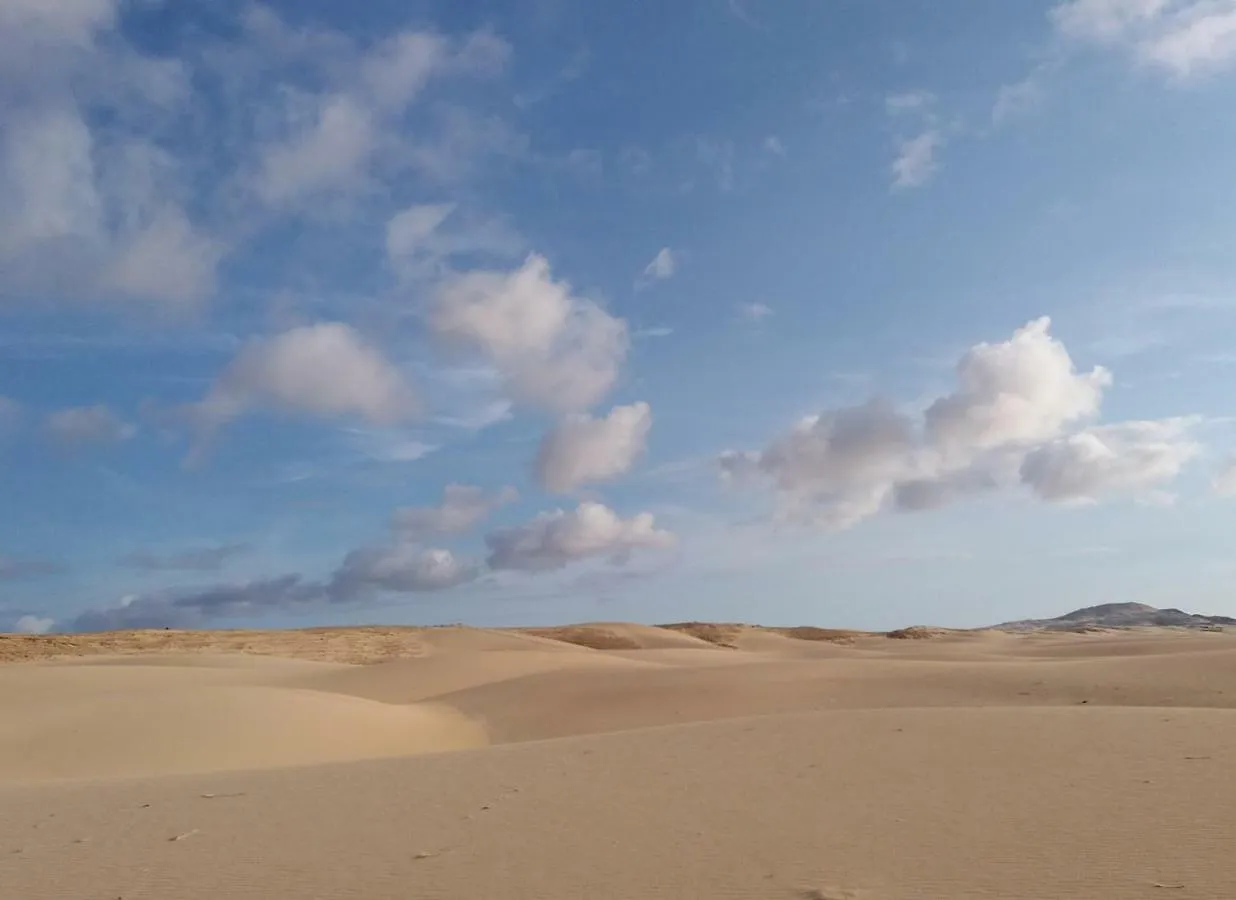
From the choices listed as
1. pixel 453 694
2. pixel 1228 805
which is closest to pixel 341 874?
pixel 1228 805

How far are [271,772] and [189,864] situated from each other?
13.0ft

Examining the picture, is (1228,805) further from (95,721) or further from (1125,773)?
(95,721)

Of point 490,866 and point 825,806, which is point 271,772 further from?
point 825,806

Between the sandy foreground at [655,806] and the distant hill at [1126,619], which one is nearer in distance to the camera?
the sandy foreground at [655,806]

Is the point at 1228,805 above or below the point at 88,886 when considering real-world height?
above

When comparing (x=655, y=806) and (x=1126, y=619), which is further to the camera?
(x=1126, y=619)

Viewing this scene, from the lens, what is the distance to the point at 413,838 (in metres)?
6.85

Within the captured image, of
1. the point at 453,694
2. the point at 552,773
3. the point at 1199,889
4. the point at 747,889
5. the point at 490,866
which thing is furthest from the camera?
the point at 453,694

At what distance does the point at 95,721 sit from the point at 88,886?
11.8m

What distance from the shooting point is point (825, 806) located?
714 centimetres

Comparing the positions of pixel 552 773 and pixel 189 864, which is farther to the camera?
pixel 552 773

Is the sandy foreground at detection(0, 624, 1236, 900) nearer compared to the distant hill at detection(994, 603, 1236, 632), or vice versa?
the sandy foreground at detection(0, 624, 1236, 900)

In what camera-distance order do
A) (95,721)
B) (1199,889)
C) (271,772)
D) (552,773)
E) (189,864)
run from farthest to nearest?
1. (95,721)
2. (271,772)
3. (552,773)
4. (189,864)
5. (1199,889)

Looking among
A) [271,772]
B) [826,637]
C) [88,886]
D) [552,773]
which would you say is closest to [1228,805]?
[552,773]
